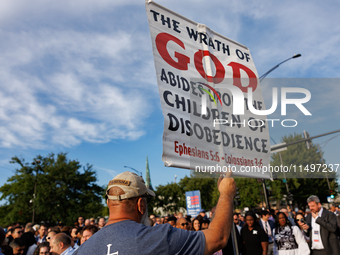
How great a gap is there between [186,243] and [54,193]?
3602 cm

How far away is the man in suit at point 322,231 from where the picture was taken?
562 centimetres

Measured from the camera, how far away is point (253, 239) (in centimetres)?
643

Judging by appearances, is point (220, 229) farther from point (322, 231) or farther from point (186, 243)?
point (322, 231)

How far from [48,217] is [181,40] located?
116ft

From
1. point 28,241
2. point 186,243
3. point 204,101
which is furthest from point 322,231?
point 28,241

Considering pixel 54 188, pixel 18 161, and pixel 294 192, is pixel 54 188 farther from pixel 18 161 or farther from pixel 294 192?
pixel 294 192

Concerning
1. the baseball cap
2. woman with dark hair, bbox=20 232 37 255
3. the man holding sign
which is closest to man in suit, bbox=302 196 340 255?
the man holding sign

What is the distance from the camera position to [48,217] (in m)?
33.1

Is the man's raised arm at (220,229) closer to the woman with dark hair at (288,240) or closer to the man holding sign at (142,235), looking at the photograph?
the man holding sign at (142,235)

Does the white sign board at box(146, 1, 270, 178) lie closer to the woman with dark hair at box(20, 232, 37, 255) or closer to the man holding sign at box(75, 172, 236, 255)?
the man holding sign at box(75, 172, 236, 255)

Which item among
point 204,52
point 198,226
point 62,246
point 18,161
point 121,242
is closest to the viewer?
point 121,242

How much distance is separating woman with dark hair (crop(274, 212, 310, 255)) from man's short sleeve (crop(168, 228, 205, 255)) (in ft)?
17.9

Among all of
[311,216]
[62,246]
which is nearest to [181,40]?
[62,246]

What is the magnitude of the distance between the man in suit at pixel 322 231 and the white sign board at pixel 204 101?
328cm
